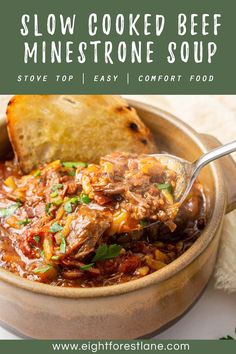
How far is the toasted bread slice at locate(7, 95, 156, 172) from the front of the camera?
4.14 metres

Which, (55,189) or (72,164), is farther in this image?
(72,164)

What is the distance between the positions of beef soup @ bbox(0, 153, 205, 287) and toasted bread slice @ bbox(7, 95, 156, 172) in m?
0.52

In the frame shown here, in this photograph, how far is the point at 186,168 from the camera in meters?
3.66

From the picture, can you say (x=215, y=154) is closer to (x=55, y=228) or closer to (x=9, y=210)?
(x=55, y=228)

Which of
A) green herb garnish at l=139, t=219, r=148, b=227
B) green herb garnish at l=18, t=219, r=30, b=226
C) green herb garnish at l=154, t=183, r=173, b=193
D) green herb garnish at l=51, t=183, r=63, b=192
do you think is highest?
green herb garnish at l=154, t=183, r=173, b=193

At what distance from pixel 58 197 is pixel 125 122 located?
848mm

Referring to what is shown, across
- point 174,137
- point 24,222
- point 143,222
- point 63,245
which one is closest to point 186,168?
point 143,222

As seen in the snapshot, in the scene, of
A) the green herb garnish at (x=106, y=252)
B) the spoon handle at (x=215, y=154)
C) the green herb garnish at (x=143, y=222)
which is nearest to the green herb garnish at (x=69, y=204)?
the green herb garnish at (x=106, y=252)

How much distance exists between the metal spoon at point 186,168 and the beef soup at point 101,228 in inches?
1.9

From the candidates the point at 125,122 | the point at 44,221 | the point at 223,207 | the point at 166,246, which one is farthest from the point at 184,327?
the point at 125,122

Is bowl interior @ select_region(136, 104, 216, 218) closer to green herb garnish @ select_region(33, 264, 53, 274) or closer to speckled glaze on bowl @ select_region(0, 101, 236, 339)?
speckled glaze on bowl @ select_region(0, 101, 236, 339)

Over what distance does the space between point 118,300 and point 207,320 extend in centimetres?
93

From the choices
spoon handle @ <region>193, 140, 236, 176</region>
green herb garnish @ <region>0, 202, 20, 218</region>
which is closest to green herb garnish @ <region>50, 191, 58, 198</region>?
green herb garnish @ <region>0, 202, 20, 218</region>

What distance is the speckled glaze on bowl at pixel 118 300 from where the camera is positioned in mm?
3107
